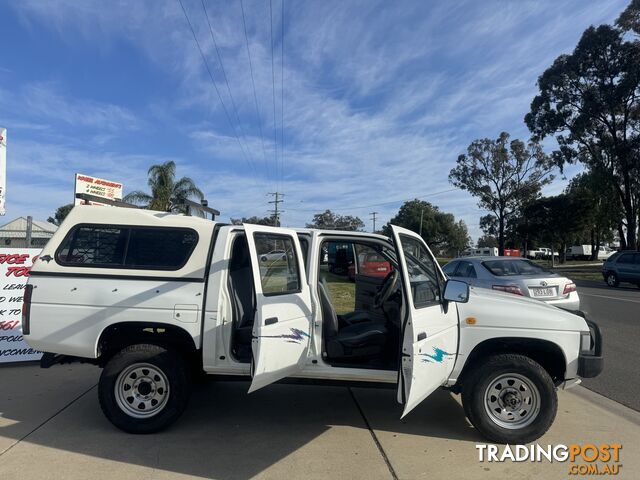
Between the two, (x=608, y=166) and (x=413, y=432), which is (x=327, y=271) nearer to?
(x=413, y=432)

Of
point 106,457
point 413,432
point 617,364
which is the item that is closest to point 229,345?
point 106,457

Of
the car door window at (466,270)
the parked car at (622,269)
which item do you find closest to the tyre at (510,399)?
the car door window at (466,270)

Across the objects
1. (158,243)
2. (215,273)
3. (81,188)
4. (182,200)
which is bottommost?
(215,273)

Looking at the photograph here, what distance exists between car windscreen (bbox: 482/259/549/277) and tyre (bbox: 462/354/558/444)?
531 cm

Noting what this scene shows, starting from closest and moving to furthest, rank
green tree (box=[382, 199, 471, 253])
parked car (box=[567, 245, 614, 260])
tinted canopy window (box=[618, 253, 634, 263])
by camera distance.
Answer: tinted canopy window (box=[618, 253, 634, 263]) → parked car (box=[567, 245, 614, 260]) → green tree (box=[382, 199, 471, 253])

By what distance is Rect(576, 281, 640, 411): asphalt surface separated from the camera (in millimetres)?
5770

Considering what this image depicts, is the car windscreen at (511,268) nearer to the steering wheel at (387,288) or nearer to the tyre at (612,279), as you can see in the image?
the steering wheel at (387,288)

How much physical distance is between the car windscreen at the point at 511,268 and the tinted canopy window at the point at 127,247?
681 centimetres

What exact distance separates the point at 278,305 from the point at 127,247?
5.38ft

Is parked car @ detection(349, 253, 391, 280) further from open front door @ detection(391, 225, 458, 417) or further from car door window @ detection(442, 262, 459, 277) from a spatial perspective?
car door window @ detection(442, 262, 459, 277)

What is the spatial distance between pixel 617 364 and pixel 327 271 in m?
4.87

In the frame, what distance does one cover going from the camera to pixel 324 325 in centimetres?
459

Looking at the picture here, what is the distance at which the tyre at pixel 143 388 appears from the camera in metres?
4.34
